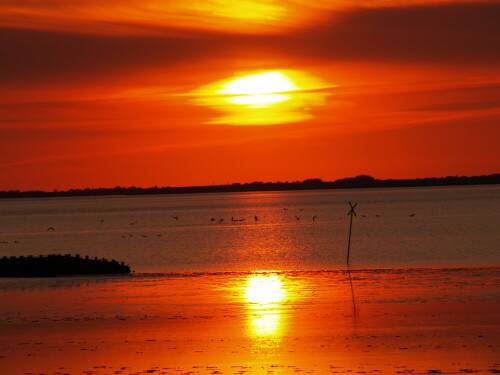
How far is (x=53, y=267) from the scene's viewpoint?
5041 centimetres

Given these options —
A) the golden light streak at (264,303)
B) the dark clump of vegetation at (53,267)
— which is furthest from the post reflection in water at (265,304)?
the dark clump of vegetation at (53,267)

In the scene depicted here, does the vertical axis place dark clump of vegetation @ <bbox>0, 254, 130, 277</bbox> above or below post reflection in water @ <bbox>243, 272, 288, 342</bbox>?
above

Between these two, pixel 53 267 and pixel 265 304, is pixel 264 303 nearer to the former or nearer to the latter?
pixel 265 304

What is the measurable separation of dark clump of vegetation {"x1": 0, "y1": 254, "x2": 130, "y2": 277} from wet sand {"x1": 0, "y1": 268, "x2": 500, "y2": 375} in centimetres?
575

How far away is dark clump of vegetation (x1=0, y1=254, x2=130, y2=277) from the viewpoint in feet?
163

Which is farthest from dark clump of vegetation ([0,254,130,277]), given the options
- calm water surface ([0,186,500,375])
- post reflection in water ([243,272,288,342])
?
post reflection in water ([243,272,288,342])

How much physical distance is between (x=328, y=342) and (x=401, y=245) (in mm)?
60959

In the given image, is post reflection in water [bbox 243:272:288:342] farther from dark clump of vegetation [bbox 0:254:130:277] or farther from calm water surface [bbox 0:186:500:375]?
dark clump of vegetation [bbox 0:254:130:277]

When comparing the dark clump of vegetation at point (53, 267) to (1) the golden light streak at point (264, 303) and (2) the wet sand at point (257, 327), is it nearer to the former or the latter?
(2) the wet sand at point (257, 327)

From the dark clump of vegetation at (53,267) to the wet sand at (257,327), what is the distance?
575 cm

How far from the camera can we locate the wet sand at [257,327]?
21.4 meters

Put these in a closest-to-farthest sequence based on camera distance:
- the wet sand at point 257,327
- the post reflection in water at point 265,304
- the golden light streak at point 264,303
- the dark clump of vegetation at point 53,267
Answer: the wet sand at point 257,327, the post reflection in water at point 265,304, the golden light streak at point 264,303, the dark clump of vegetation at point 53,267

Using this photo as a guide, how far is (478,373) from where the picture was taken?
63.7 feet

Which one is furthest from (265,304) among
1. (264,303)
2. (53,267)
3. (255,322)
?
(53,267)
